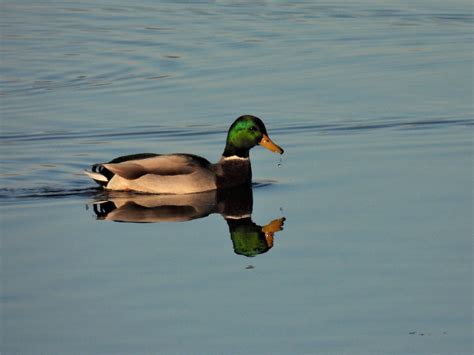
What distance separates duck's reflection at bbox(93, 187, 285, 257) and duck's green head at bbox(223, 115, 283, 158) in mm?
518

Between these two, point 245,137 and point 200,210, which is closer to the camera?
point 200,210

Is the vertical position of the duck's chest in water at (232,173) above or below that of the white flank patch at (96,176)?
below

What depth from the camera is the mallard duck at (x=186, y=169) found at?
1473 cm

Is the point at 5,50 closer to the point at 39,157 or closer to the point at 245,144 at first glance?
the point at 39,157

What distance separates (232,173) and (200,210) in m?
1.22

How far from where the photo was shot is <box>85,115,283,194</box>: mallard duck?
14.7m

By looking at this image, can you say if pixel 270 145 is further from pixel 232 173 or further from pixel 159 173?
pixel 159 173

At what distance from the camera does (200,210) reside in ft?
46.1

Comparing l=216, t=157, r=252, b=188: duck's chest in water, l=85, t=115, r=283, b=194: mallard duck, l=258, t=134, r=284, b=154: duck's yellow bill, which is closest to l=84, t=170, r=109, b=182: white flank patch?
l=85, t=115, r=283, b=194: mallard duck

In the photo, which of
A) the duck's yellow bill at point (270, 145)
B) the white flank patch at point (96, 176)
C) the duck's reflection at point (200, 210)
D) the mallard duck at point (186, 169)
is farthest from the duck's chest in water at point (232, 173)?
the white flank patch at point (96, 176)

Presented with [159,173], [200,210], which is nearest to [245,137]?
[159,173]

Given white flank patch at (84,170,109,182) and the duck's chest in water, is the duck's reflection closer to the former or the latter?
the duck's chest in water

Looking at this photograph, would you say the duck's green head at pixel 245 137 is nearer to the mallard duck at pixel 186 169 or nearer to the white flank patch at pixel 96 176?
the mallard duck at pixel 186 169

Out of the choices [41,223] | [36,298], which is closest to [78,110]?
[41,223]
